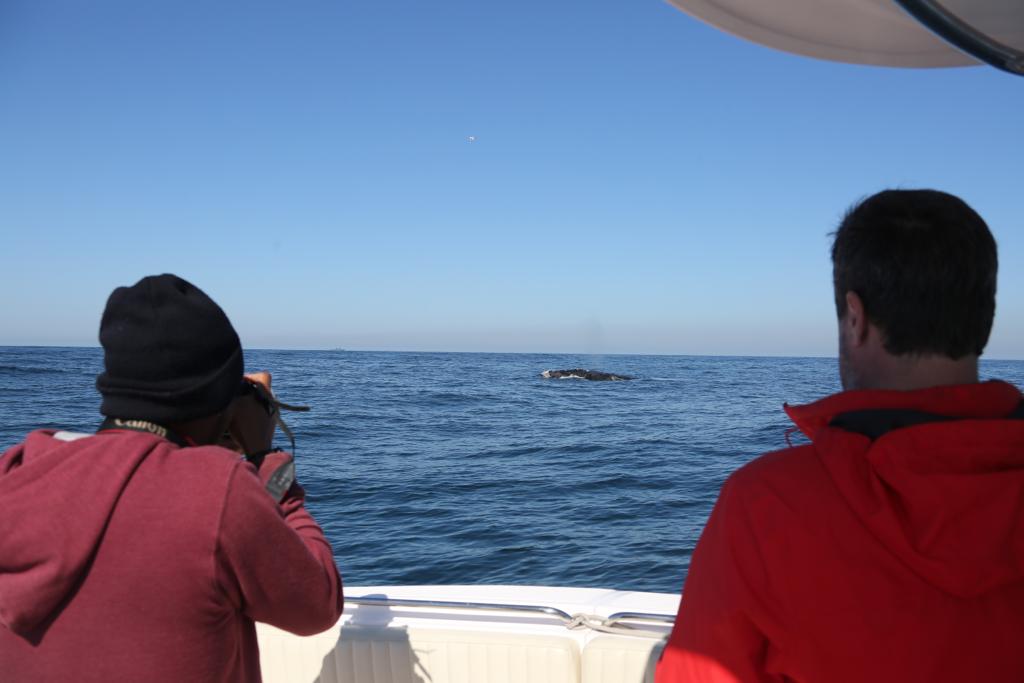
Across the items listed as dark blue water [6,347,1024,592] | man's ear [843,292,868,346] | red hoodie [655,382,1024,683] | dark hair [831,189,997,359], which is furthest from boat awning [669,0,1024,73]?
dark blue water [6,347,1024,592]

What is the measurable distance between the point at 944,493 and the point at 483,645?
2233 mm

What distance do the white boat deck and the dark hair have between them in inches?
76.3

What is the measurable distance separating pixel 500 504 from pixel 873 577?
10.6 meters

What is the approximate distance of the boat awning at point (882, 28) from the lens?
170 cm

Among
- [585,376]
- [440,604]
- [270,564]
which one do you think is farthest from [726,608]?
[585,376]

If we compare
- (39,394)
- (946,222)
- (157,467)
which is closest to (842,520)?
(946,222)

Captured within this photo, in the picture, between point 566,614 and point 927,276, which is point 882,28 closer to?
point 927,276

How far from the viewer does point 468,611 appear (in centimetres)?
319

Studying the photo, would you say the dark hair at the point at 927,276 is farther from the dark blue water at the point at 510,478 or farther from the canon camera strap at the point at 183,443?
the dark blue water at the point at 510,478

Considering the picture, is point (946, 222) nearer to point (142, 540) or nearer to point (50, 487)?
point (142, 540)

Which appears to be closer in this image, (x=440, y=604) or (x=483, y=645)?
(x=483, y=645)

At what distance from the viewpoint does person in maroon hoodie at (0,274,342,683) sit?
1309 millimetres

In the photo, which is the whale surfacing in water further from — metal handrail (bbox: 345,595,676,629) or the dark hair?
the dark hair

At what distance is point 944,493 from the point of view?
1.08 metres
